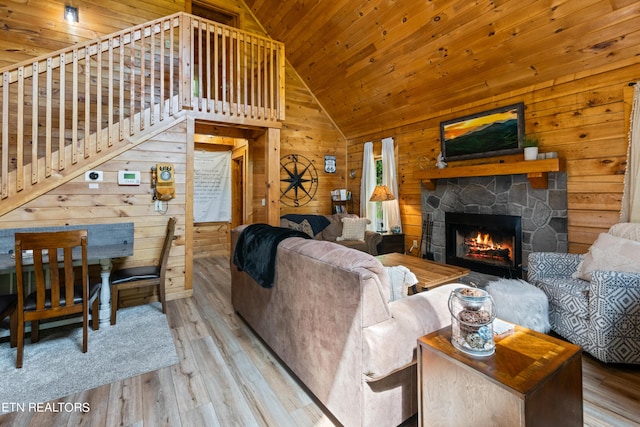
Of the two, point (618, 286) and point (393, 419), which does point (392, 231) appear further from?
point (393, 419)

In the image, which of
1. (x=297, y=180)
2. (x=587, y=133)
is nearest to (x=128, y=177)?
(x=297, y=180)

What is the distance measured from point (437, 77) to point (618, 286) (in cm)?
306

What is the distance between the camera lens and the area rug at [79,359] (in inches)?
73.4

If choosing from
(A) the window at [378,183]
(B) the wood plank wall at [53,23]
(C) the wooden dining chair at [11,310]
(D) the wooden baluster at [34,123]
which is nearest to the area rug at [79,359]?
(C) the wooden dining chair at [11,310]

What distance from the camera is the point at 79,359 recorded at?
7.25ft

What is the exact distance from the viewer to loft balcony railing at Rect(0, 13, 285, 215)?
8.86ft

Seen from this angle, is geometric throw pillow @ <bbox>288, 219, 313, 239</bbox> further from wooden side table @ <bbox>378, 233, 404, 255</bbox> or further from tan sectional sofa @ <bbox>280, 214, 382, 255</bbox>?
wooden side table @ <bbox>378, 233, 404, 255</bbox>

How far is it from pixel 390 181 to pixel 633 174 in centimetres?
301

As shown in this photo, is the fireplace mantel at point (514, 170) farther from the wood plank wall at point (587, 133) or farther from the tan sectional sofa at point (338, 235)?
the tan sectional sofa at point (338, 235)

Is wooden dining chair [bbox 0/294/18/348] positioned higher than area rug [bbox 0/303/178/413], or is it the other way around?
wooden dining chair [bbox 0/294/18/348]

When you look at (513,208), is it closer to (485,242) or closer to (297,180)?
(485,242)

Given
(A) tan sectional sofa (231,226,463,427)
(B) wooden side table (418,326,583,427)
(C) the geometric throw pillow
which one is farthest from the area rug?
(C) the geometric throw pillow

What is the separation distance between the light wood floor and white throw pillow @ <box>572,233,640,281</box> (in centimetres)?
68

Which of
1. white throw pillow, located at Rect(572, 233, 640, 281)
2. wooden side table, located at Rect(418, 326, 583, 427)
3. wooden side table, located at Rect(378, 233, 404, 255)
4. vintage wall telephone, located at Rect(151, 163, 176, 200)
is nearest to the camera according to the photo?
wooden side table, located at Rect(418, 326, 583, 427)
